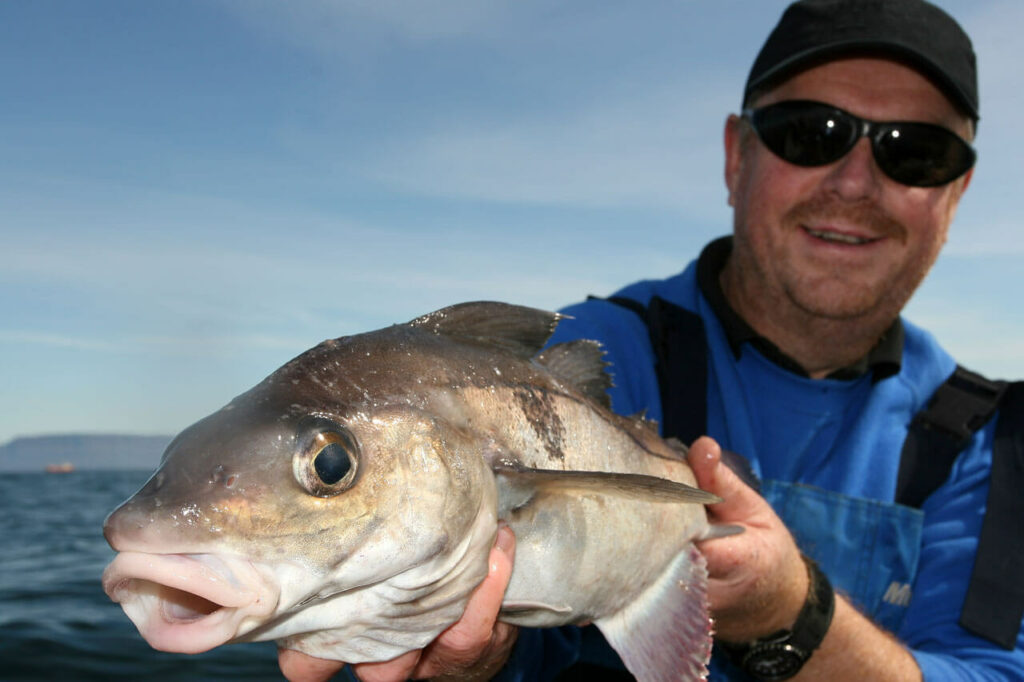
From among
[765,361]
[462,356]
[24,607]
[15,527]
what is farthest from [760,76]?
[15,527]

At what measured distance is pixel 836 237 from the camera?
4117 millimetres

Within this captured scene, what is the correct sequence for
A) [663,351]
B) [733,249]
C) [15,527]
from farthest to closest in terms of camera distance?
[15,527]
[733,249]
[663,351]

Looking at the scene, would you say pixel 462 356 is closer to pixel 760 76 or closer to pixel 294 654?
pixel 294 654

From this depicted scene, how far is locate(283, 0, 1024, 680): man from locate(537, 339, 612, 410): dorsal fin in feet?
3.85

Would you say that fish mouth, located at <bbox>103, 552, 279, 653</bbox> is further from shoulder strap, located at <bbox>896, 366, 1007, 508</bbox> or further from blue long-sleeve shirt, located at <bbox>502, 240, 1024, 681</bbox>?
shoulder strap, located at <bbox>896, 366, 1007, 508</bbox>

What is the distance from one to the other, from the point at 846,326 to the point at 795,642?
71.3 inches

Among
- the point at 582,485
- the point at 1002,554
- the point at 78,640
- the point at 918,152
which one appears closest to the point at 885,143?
the point at 918,152

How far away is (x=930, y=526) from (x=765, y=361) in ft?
3.76

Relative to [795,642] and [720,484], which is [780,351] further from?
[720,484]

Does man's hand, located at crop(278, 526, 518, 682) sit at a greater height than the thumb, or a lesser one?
lesser

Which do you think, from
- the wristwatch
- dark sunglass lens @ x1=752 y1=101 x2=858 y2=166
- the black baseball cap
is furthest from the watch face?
the black baseball cap

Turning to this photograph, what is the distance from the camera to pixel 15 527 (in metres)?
21.9

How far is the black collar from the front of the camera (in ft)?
13.7

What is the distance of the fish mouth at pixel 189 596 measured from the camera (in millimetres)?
1521
